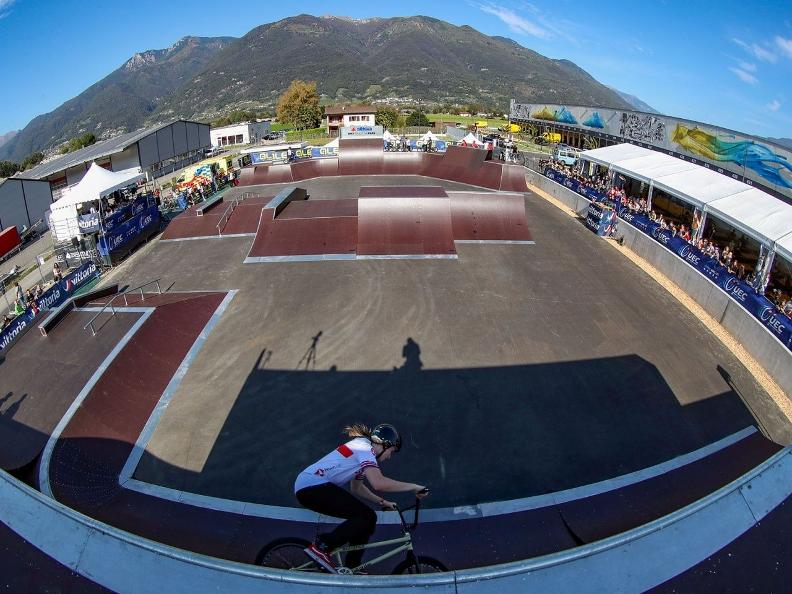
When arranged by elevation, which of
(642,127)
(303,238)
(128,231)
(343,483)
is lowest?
(128,231)

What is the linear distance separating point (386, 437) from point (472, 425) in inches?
208

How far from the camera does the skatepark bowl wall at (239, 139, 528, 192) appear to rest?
1220 inches

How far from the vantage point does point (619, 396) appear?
9750mm

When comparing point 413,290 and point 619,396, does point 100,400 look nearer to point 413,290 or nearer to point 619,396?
point 413,290

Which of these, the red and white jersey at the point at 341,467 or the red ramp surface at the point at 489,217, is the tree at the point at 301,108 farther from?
the red and white jersey at the point at 341,467

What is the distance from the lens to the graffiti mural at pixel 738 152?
23234 mm

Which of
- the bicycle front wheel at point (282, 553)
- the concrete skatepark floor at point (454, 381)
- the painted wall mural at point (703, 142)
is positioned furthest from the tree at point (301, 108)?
the bicycle front wheel at point (282, 553)

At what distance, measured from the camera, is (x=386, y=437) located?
13.0 ft

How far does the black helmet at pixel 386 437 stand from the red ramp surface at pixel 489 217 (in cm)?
1626

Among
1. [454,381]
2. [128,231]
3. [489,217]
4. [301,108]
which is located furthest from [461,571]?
[301,108]

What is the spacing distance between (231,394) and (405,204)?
37.8 feet

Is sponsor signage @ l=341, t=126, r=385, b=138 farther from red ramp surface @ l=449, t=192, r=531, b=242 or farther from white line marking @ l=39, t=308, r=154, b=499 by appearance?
white line marking @ l=39, t=308, r=154, b=499

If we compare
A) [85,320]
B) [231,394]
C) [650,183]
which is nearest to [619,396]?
[231,394]

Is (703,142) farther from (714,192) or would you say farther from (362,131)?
(362,131)
